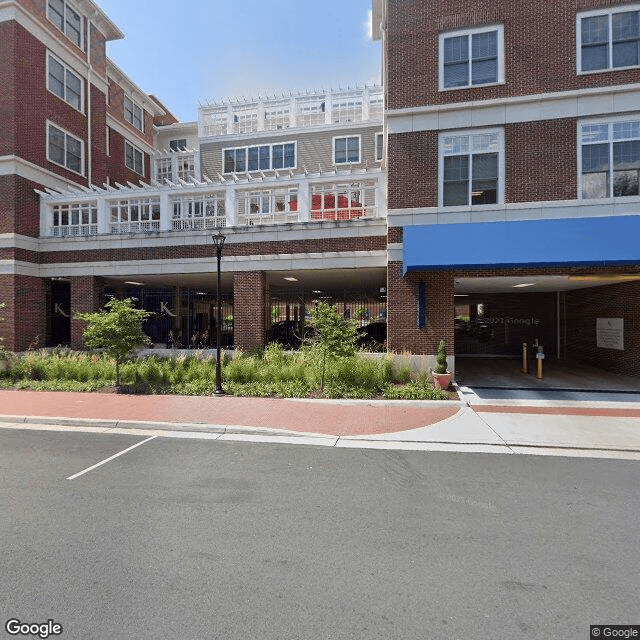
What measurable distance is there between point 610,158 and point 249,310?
13.4m

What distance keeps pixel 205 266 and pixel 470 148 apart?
35.5ft

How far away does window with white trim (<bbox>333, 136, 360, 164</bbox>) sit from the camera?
29703 mm

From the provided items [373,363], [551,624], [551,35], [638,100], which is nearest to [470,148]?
[551,35]

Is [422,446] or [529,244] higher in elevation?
[529,244]

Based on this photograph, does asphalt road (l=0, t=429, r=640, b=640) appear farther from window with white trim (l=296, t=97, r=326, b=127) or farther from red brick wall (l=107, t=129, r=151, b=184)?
window with white trim (l=296, t=97, r=326, b=127)

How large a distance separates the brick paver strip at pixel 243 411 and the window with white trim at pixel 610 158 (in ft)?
29.6

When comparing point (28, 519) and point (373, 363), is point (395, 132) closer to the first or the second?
point (373, 363)

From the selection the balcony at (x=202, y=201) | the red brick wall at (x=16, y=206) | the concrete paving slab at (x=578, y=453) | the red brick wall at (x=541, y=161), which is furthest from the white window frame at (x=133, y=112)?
the concrete paving slab at (x=578, y=453)

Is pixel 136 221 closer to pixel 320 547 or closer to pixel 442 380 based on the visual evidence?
pixel 442 380

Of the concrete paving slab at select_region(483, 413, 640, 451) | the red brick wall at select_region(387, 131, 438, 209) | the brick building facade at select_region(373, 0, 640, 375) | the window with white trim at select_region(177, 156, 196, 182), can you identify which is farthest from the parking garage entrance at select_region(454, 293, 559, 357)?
the window with white trim at select_region(177, 156, 196, 182)

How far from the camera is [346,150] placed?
29.8 metres

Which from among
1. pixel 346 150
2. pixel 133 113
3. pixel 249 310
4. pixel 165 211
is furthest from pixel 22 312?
pixel 346 150

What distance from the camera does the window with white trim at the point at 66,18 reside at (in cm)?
1962

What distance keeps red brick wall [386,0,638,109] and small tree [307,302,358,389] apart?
7878 millimetres
